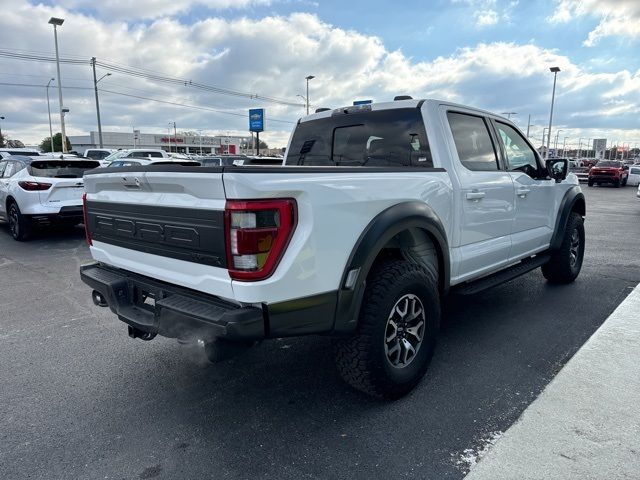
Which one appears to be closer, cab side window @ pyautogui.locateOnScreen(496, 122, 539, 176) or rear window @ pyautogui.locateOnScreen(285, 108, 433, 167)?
rear window @ pyautogui.locateOnScreen(285, 108, 433, 167)

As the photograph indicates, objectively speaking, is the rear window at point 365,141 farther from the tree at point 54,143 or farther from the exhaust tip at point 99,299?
the tree at point 54,143

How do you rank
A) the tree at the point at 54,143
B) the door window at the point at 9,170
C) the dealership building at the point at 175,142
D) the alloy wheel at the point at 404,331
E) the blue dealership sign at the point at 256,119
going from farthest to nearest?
the dealership building at the point at 175,142 < the tree at the point at 54,143 < the blue dealership sign at the point at 256,119 < the door window at the point at 9,170 < the alloy wheel at the point at 404,331

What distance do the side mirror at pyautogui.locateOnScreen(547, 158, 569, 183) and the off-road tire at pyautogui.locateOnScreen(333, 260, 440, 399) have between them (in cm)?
290

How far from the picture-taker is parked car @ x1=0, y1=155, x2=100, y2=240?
8672 millimetres

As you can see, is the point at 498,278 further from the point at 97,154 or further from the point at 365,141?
the point at 97,154

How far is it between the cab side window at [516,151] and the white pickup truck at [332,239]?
9.1 inches

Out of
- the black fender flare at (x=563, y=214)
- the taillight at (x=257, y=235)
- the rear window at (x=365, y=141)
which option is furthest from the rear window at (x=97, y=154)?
the taillight at (x=257, y=235)

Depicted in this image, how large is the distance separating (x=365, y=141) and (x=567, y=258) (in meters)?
3.21

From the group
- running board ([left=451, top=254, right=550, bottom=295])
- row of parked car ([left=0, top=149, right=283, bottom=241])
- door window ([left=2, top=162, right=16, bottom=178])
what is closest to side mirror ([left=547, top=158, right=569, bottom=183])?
running board ([left=451, top=254, right=550, bottom=295])

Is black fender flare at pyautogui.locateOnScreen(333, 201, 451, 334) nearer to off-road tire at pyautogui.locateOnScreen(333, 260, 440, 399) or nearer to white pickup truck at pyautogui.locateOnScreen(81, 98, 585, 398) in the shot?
white pickup truck at pyautogui.locateOnScreen(81, 98, 585, 398)

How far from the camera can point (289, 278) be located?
7.70 ft

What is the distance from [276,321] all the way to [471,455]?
4.13 feet

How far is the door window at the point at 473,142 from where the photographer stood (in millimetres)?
3820

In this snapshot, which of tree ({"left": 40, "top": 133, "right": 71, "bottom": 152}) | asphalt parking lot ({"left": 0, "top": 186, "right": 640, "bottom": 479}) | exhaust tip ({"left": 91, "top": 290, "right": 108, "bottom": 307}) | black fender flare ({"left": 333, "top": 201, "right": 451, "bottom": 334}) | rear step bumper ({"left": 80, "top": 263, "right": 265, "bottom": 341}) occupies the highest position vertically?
tree ({"left": 40, "top": 133, "right": 71, "bottom": 152})
